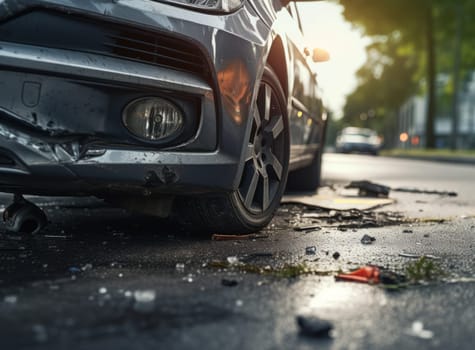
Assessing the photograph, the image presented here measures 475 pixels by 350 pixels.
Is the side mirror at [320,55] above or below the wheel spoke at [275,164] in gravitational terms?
above

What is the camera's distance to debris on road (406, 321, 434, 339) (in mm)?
1826

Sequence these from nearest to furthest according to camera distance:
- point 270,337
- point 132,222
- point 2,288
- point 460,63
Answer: point 270,337 → point 2,288 → point 132,222 → point 460,63

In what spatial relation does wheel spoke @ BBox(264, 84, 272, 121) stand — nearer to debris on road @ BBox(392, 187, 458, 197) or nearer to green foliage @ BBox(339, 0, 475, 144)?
debris on road @ BBox(392, 187, 458, 197)

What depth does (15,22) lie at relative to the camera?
264cm

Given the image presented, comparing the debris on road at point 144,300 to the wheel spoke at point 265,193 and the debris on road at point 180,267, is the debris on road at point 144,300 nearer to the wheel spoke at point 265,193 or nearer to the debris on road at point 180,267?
the debris on road at point 180,267

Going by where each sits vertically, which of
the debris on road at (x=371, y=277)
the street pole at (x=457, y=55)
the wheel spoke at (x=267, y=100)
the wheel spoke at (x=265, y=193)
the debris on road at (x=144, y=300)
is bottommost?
the debris on road at (x=144, y=300)

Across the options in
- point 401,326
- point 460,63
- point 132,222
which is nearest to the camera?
point 401,326

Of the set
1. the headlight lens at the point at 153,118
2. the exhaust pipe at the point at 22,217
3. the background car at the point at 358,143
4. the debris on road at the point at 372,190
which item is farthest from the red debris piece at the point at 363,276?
the background car at the point at 358,143

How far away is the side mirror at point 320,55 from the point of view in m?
5.30

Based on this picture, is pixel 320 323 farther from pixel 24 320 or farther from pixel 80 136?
pixel 80 136

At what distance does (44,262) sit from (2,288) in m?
0.49

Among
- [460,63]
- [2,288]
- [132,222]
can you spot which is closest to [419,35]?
[460,63]

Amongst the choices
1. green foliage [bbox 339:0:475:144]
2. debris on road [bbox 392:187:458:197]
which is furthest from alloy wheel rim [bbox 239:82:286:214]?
green foliage [bbox 339:0:475:144]

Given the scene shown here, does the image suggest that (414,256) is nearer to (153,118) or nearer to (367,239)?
(367,239)
